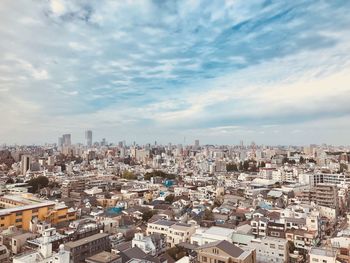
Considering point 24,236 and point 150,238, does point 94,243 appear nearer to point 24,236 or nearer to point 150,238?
point 150,238

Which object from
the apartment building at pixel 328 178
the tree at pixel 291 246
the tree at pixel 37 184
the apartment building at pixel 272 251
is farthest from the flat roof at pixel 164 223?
the apartment building at pixel 328 178

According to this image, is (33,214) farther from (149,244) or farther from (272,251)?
(272,251)

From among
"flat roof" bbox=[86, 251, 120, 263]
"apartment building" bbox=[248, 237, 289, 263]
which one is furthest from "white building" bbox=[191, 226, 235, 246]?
"flat roof" bbox=[86, 251, 120, 263]

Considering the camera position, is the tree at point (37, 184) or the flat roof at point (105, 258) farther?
the tree at point (37, 184)

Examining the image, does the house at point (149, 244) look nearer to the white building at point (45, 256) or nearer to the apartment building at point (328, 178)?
the white building at point (45, 256)

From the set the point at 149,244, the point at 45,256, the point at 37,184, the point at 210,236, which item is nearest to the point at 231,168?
the point at 37,184

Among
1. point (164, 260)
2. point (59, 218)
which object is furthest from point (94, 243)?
point (59, 218)
